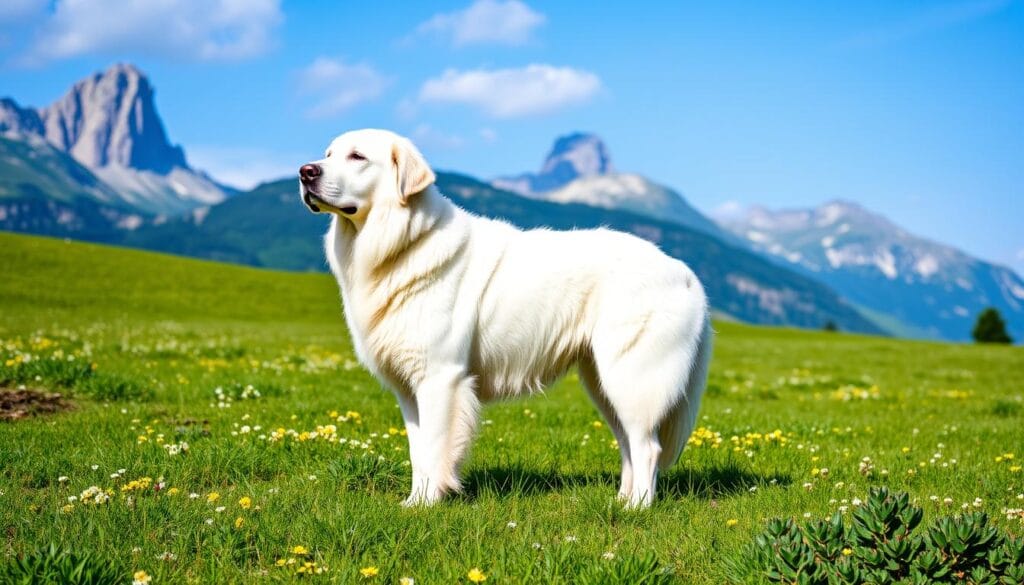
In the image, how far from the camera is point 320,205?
6.15 meters

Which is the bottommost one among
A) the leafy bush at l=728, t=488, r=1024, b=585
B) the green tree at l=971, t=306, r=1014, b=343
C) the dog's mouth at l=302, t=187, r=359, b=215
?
the green tree at l=971, t=306, r=1014, b=343

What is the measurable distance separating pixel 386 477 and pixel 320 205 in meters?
2.36

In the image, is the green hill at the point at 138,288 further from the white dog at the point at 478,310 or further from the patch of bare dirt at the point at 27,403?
the white dog at the point at 478,310

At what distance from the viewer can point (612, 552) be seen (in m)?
4.95

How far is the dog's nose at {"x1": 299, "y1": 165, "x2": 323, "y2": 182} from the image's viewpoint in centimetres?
599

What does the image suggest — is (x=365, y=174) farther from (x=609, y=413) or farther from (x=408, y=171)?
(x=609, y=413)

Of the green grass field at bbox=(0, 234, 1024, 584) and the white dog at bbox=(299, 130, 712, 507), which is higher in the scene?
the white dog at bbox=(299, 130, 712, 507)

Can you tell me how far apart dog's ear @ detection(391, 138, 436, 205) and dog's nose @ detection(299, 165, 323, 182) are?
0.60 metres

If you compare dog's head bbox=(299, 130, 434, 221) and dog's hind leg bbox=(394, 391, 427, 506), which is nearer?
dog's head bbox=(299, 130, 434, 221)

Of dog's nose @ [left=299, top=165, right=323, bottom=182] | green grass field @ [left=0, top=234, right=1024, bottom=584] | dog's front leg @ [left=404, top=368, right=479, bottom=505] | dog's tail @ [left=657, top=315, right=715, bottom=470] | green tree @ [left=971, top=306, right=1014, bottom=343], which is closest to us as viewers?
green grass field @ [left=0, top=234, right=1024, bottom=584]

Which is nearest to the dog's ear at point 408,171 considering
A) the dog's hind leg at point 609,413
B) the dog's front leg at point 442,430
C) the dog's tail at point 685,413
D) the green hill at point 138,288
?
the dog's front leg at point 442,430

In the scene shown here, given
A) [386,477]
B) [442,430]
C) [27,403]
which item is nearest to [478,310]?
[442,430]

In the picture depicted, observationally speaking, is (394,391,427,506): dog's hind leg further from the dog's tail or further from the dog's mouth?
the dog's tail

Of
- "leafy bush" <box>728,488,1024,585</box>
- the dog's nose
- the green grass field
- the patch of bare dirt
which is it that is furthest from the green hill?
"leafy bush" <box>728,488,1024,585</box>
